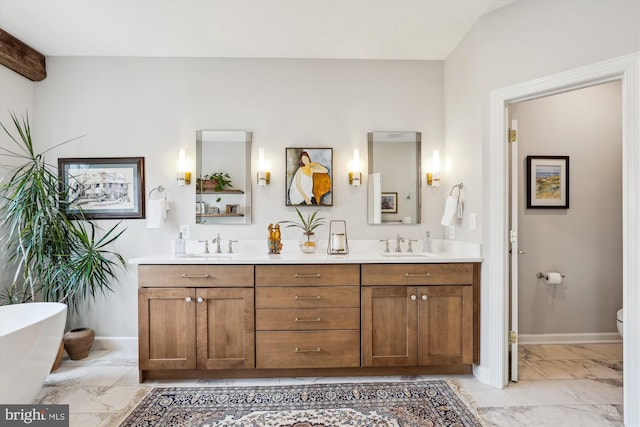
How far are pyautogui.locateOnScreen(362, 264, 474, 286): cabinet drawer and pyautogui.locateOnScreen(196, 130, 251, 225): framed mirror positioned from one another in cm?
122

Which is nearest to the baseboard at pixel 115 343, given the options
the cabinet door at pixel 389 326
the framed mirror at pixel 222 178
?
the framed mirror at pixel 222 178

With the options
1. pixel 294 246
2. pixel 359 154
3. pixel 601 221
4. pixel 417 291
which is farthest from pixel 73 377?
pixel 601 221

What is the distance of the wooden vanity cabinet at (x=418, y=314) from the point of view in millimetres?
2408

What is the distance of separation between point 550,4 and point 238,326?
9.75 ft


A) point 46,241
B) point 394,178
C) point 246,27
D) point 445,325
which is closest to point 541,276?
point 445,325

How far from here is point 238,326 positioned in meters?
2.37

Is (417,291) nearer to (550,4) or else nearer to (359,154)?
(359,154)

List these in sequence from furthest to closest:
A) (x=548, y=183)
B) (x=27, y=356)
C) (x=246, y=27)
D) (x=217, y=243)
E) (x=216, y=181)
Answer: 1. (x=548, y=183)
2. (x=216, y=181)
3. (x=217, y=243)
4. (x=246, y=27)
5. (x=27, y=356)

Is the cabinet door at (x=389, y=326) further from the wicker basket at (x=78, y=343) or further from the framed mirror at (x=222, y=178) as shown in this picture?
the wicker basket at (x=78, y=343)

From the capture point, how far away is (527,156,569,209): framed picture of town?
3.07m

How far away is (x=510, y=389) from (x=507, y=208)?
126 cm

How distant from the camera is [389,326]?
7.93ft

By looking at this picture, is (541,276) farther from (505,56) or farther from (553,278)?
(505,56)

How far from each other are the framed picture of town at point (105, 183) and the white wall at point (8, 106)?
0.37 meters
